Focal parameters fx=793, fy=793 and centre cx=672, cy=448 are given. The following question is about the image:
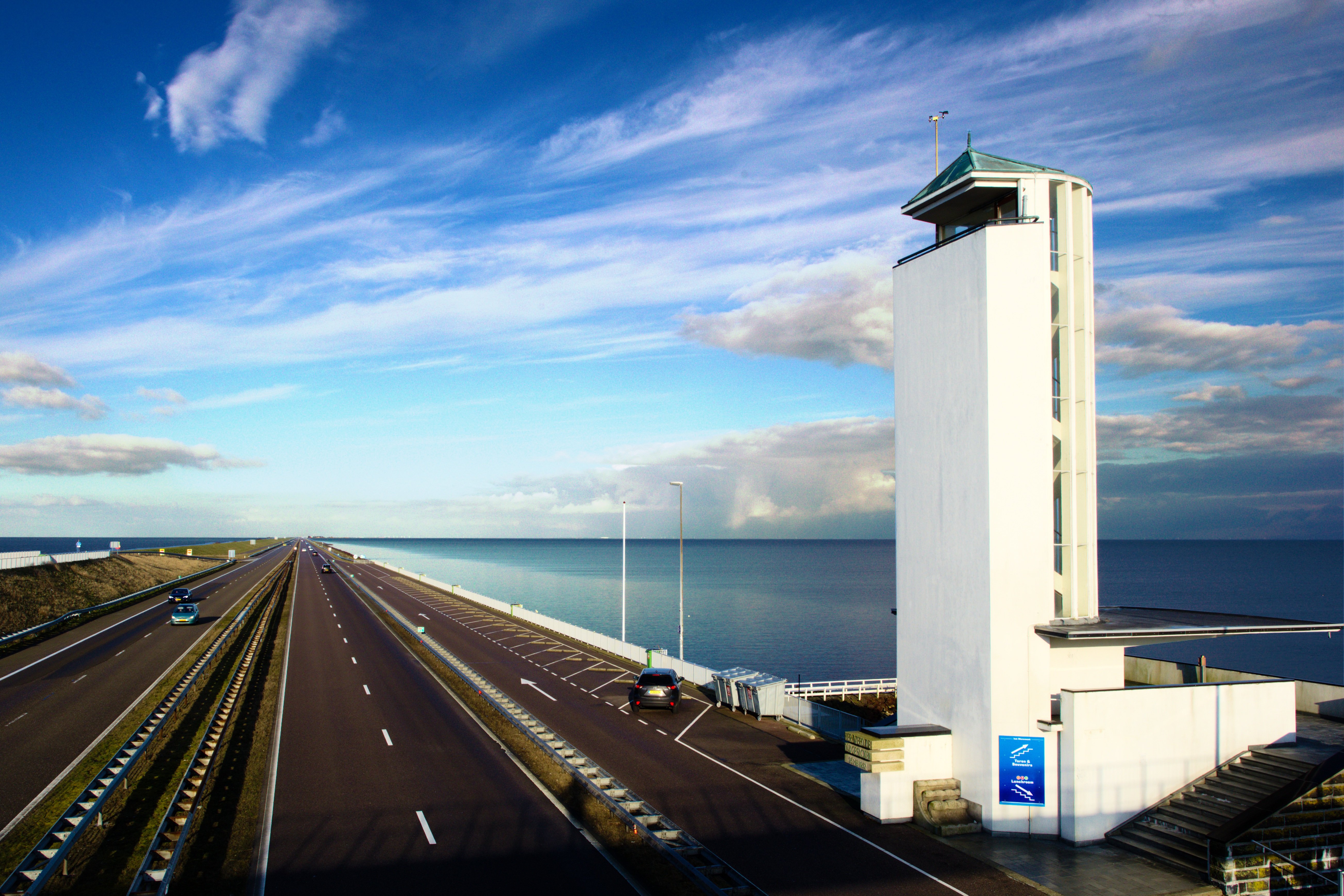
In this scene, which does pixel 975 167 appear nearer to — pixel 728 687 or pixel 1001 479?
pixel 1001 479

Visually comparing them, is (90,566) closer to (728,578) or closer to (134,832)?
(134,832)

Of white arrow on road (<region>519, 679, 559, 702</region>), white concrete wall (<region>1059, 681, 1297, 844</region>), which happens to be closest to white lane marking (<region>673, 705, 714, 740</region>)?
white arrow on road (<region>519, 679, 559, 702</region>)

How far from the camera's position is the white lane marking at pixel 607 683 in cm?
3356

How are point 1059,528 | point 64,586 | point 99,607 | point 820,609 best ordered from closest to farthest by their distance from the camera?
point 1059,528, point 99,607, point 64,586, point 820,609

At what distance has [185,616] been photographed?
51.2 m

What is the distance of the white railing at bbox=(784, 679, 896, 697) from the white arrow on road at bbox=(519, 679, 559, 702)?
34.9 feet

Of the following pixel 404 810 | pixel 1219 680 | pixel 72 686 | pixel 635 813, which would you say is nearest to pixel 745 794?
pixel 635 813

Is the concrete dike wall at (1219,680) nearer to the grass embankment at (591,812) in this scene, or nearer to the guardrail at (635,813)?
the guardrail at (635,813)

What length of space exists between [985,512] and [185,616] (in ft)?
170

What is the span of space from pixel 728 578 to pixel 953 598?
143186 mm

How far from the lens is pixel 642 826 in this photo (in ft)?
52.6

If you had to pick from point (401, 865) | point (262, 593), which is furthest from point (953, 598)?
point (262, 593)

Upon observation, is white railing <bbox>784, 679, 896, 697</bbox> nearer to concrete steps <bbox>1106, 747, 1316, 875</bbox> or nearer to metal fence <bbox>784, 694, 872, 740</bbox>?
metal fence <bbox>784, 694, 872, 740</bbox>

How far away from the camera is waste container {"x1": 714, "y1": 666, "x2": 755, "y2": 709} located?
30.1 meters
